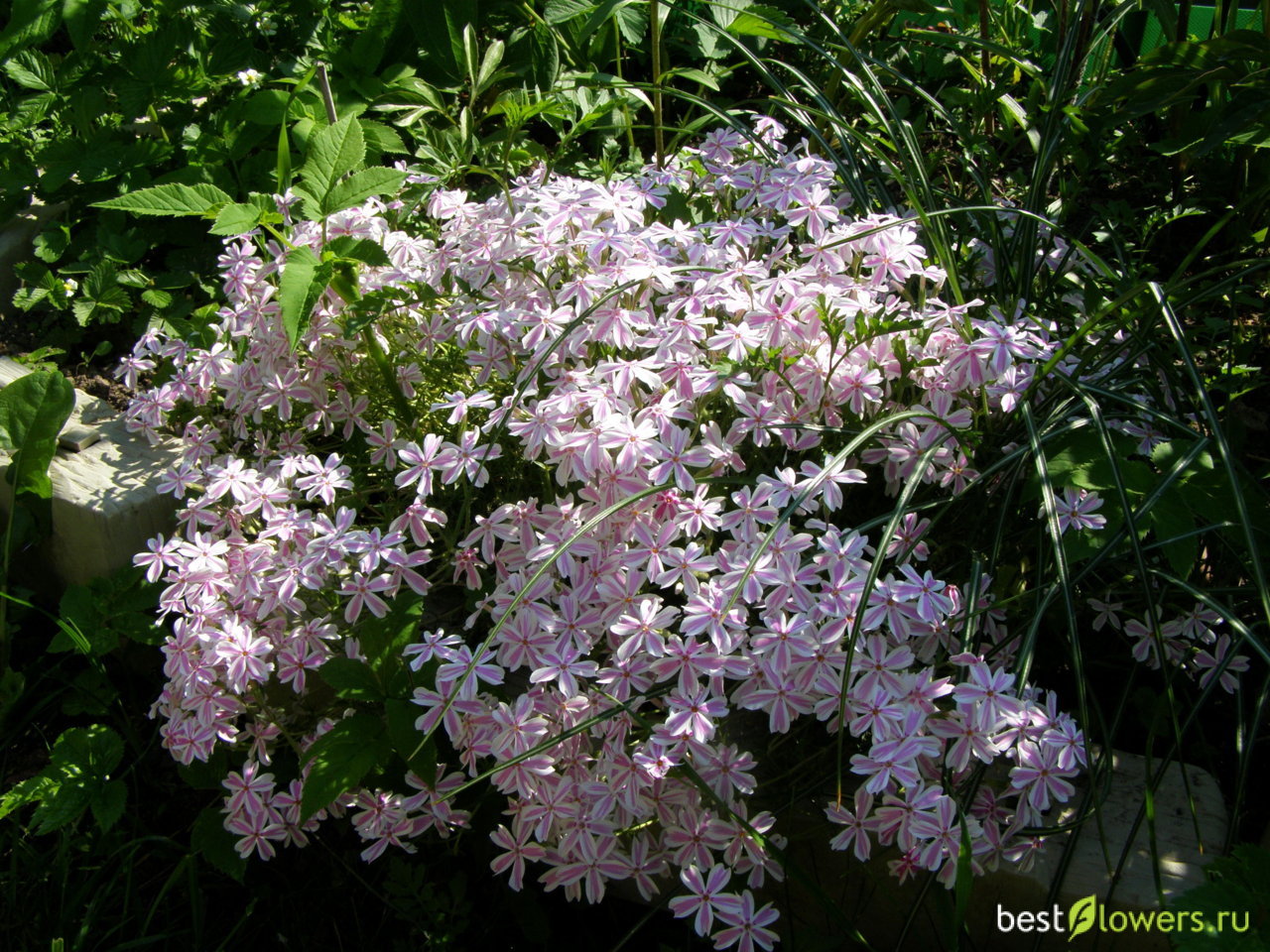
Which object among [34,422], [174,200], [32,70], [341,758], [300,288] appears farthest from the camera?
[32,70]

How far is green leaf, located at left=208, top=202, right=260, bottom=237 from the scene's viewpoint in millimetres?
1583

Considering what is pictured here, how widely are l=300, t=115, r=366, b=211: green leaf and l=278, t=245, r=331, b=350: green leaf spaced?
0.12 metres

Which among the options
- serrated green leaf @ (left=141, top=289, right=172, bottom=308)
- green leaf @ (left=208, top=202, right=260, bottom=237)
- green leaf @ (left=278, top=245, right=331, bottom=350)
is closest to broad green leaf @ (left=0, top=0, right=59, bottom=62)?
serrated green leaf @ (left=141, top=289, right=172, bottom=308)

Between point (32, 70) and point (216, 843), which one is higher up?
point (32, 70)

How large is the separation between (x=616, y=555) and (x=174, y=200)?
40.7 inches

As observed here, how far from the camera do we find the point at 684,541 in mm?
1479

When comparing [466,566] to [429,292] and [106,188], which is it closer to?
[429,292]

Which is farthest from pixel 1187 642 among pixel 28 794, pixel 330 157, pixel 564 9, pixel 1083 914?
pixel 28 794

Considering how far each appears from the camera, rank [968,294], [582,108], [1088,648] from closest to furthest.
Result: [1088,648]
[968,294]
[582,108]

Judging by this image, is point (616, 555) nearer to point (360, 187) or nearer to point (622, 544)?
point (622, 544)

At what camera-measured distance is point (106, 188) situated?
241 cm

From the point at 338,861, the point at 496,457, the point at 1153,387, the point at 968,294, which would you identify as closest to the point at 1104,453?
the point at 1153,387

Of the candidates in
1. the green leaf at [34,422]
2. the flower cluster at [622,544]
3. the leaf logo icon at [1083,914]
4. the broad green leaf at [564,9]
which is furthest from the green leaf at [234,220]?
the leaf logo icon at [1083,914]

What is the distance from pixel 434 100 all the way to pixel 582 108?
0.41 metres
